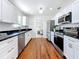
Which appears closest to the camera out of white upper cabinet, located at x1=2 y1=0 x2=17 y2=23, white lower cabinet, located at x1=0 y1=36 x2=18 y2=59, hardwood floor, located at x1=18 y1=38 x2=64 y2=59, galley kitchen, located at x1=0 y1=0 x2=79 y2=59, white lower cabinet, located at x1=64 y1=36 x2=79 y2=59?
white lower cabinet, located at x1=0 y1=36 x2=18 y2=59

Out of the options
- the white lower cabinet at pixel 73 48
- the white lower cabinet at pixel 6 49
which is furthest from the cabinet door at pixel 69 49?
the white lower cabinet at pixel 6 49

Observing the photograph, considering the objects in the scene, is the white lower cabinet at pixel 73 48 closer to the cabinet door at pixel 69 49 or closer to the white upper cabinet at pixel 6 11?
the cabinet door at pixel 69 49

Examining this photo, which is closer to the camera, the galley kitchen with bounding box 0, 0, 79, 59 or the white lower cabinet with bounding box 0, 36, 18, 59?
the white lower cabinet with bounding box 0, 36, 18, 59

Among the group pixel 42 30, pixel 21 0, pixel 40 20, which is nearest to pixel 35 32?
pixel 42 30

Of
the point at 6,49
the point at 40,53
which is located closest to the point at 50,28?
the point at 40,53

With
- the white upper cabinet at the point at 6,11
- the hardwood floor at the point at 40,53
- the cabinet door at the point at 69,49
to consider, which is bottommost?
the hardwood floor at the point at 40,53

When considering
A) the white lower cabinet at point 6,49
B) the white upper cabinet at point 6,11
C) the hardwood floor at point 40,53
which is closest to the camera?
the white lower cabinet at point 6,49

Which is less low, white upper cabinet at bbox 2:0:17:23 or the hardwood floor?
white upper cabinet at bbox 2:0:17:23

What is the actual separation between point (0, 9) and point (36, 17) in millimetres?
7144

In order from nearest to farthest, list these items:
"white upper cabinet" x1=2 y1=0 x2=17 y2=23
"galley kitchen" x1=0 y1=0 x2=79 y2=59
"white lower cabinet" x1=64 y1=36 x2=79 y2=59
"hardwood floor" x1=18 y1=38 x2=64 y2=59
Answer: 1. "white lower cabinet" x1=64 y1=36 x2=79 y2=59
2. "galley kitchen" x1=0 y1=0 x2=79 y2=59
3. "white upper cabinet" x1=2 y1=0 x2=17 y2=23
4. "hardwood floor" x1=18 y1=38 x2=64 y2=59

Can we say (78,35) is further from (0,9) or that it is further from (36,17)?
(36,17)

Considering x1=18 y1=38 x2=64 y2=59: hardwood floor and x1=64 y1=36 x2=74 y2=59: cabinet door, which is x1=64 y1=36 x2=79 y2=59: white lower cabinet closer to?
x1=64 y1=36 x2=74 y2=59: cabinet door

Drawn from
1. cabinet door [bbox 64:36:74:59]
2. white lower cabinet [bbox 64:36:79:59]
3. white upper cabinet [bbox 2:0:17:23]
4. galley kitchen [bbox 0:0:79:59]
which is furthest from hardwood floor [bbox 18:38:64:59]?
white upper cabinet [bbox 2:0:17:23]

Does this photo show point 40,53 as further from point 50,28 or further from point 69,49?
point 50,28
